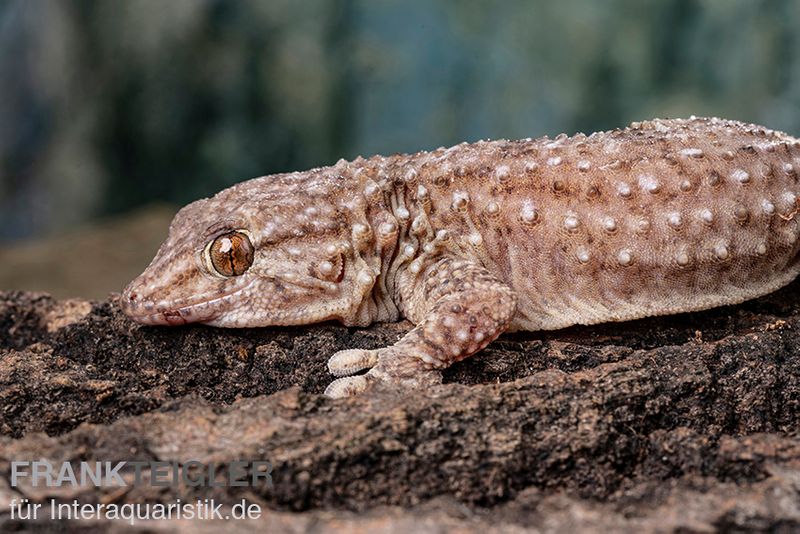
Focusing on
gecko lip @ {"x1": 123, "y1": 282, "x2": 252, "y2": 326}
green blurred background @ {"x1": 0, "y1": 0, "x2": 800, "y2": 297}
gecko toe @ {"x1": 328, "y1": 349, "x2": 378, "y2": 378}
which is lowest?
gecko toe @ {"x1": 328, "y1": 349, "x2": 378, "y2": 378}

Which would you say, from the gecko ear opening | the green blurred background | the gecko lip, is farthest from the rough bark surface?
the green blurred background

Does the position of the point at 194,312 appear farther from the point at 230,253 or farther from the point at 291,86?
the point at 291,86

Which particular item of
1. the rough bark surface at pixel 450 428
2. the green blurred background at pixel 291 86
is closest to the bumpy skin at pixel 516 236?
the rough bark surface at pixel 450 428

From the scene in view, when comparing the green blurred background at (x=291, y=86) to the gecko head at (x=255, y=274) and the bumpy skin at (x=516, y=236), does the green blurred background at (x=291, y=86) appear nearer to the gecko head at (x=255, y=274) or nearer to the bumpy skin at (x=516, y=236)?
the bumpy skin at (x=516, y=236)

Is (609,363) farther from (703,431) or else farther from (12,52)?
(12,52)

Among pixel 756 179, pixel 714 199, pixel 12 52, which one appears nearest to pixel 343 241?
pixel 714 199

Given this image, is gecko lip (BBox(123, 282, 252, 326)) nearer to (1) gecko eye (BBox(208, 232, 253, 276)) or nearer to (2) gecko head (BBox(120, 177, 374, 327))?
(2) gecko head (BBox(120, 177, 374, 327))
